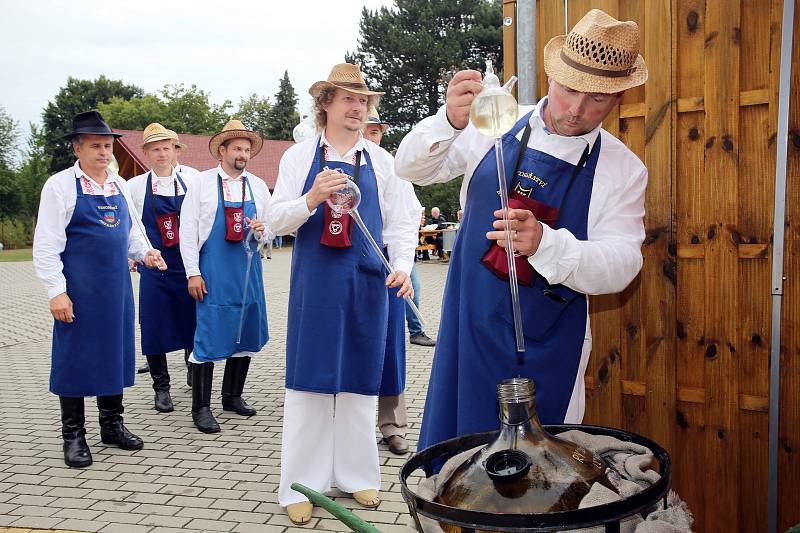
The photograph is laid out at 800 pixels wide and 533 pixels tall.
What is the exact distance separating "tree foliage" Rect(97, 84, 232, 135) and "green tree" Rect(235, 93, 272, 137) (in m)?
11.6

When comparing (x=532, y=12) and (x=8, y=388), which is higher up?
(x=532, y=12)

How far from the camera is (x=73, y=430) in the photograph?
18.0ft

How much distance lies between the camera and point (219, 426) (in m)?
Result: 6.27

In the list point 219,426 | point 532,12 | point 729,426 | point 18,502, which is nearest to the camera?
point 729,426

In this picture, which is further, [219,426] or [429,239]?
[429,239]

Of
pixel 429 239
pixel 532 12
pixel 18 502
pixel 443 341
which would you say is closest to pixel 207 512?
pixel 18 502

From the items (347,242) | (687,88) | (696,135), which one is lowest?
(347,242)

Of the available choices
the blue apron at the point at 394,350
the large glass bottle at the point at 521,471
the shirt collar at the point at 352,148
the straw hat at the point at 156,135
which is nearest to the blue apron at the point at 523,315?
the large glass bottle at the point at 521,471

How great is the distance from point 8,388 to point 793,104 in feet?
25.7

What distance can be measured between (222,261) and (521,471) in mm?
5013

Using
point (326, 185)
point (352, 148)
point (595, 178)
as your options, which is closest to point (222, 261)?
point (352, 148)

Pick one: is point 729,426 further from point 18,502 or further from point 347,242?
point 18,502

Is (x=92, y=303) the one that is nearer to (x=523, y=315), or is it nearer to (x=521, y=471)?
(x=523, y=315)

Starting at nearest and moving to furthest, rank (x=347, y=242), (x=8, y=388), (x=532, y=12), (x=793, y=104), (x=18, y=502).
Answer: (x=793, y=104), (x=532, y=12), (x=347, y=242), (x=18, y=502), (x=8, y=388)
